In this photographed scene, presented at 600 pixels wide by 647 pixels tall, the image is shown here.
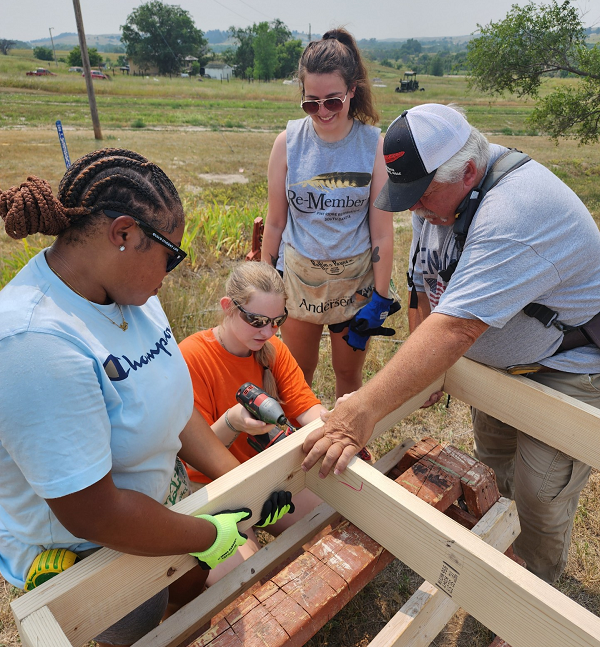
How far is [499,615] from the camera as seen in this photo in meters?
1.39

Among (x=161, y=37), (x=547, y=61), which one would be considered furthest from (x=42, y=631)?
(x=161, y=37)

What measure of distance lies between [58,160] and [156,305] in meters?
14.9

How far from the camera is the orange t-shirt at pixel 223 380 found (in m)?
2.39

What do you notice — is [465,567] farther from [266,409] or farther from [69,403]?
[69,403]

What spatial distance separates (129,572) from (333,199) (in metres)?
2.38

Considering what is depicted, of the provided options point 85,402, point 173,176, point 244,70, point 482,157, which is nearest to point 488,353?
point 482,157

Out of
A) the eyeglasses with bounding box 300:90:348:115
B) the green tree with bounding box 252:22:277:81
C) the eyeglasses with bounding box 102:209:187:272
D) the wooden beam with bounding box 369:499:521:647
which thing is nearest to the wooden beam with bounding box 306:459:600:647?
the wooden beam with bounding box 369:499:521:647

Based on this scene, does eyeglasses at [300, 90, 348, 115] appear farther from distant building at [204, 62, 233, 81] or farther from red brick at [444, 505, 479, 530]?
distant building at [204, 62, 233, 81]

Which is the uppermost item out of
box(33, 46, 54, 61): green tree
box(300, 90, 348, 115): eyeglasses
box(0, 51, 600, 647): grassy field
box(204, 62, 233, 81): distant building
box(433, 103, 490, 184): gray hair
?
box(33, 46, 54, 61): green tree

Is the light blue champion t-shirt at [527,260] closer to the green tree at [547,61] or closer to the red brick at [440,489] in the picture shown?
the red brick at [440,489]

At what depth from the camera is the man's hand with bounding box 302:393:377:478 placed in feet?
5.67

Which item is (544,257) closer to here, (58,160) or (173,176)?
(173,176)

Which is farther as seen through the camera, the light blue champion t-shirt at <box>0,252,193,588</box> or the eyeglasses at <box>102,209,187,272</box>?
the eyeglasses at <box>102,209,187,272</box>

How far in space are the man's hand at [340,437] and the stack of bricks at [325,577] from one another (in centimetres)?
28
